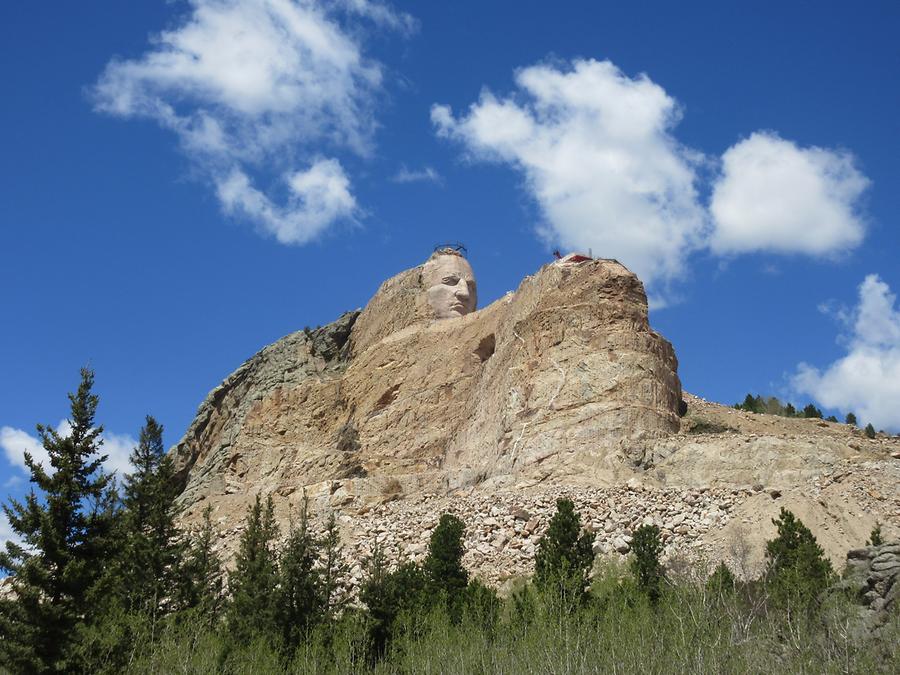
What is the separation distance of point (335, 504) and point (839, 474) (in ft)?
61.8

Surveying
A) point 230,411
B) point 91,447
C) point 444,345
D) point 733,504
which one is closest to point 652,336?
point 733,504

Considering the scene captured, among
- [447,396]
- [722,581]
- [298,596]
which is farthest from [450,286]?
[722,581]

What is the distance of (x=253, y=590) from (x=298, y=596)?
4.77ft

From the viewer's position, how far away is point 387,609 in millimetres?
28438

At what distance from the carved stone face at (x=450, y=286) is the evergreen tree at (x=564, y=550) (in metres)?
23.6

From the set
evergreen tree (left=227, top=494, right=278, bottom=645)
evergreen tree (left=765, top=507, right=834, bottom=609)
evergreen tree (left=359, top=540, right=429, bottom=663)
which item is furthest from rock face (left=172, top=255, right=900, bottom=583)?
evergreen tree (left=227, top=494, right=278, bottom=645)

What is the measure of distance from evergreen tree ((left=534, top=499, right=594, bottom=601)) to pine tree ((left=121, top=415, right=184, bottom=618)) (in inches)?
423

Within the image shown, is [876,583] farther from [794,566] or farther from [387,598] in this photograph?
[387,598]

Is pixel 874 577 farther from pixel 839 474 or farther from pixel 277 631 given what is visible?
pixel 277 631

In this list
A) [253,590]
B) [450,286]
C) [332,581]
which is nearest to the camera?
[253,590]

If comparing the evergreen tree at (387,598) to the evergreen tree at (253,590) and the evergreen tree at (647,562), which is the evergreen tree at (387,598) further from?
the evergreen tree at (647,562)

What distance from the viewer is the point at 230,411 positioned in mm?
59062

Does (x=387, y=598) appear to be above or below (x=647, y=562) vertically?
below

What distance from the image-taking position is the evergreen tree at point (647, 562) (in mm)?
26094
